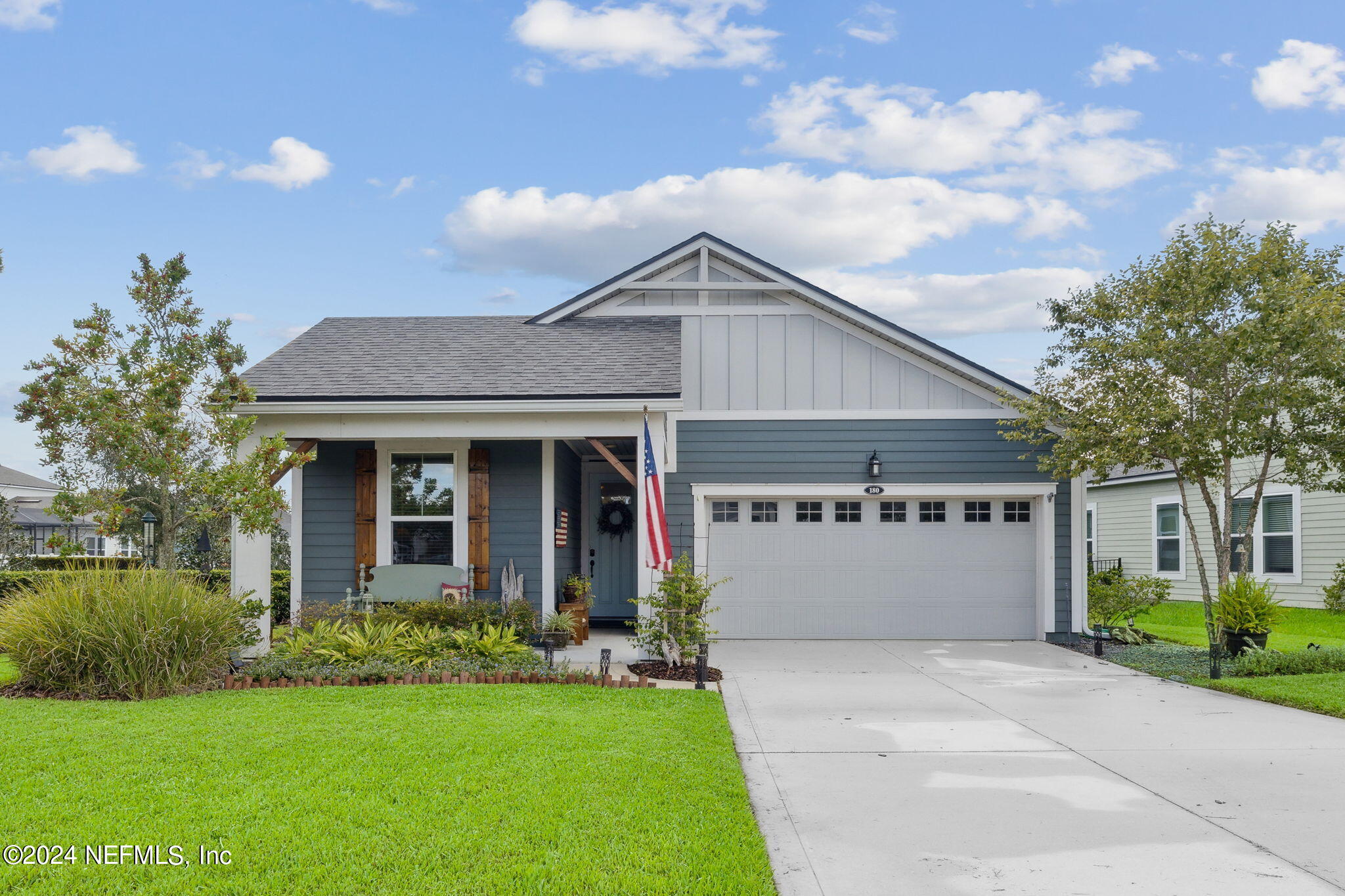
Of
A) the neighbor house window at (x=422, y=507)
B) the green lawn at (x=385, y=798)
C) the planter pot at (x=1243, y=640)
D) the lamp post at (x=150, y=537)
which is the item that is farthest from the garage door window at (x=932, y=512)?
the lamp post at (x=150, y=537)

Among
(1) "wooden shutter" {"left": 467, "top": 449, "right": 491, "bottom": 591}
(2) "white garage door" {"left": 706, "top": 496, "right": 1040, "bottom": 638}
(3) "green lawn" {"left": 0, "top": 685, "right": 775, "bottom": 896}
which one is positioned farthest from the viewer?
(2) "white garage door" {"left": 706, "top": 496, "right": 1040, "bottom": 638}

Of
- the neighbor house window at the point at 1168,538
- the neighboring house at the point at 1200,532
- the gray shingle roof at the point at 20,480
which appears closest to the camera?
the neighboring house at the point at 1200,532

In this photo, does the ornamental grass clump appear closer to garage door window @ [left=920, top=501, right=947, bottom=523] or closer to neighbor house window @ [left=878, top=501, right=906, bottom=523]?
neighbor house window @ [left=878, top=501, right=906, bottom=523]

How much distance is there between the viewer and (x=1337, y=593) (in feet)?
45.4

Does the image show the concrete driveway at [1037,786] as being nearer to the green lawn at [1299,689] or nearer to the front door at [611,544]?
the green lawn at [1299,689]

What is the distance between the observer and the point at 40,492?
38.4 m

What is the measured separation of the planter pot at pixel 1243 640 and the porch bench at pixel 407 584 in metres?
8.89

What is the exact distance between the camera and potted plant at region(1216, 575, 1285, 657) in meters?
10.8

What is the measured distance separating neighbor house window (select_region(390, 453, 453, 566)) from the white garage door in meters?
3.67

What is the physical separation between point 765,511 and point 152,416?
7.73 m

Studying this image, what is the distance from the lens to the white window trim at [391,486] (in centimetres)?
1192

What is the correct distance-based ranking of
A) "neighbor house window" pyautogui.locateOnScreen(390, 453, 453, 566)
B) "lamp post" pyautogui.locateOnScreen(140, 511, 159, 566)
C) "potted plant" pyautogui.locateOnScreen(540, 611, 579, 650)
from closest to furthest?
"potted plant" pyautogui.locateOnScreen(540, 611, 579, 650) < "neighbor house window" pyautogui.locateOnScreen(390, 453, 453, 566) < "lamp post" pyautogui.locateOnScreen(140, 511, 159, 566)

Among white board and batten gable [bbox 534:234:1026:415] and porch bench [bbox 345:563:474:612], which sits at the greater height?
white board and batten gable [bbox 534:234:1026:415]

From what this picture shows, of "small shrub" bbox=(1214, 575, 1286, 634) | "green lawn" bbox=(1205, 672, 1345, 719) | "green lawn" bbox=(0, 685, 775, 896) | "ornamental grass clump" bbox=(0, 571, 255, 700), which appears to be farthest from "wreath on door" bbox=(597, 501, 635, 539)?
"green lawn" bbox=(1205, 672, 1345, 719)
